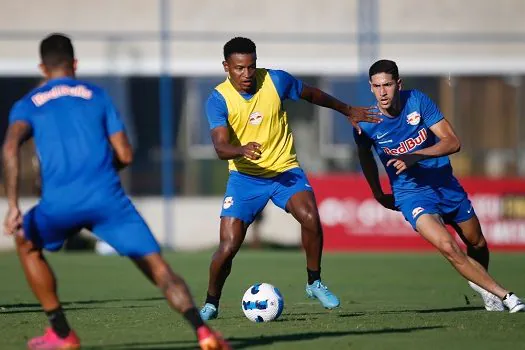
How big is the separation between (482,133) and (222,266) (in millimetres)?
17078

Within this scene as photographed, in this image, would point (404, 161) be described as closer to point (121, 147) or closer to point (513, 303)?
point (513, 303)

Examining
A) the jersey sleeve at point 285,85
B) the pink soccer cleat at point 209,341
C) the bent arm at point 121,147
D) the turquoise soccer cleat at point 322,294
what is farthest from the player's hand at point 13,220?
the turquoise soccer cleat at point 322,294

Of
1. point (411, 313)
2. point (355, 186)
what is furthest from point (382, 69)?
point (355, 186)

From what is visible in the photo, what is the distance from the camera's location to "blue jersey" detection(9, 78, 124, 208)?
311 inches

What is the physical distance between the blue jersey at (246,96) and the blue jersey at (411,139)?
2.40 ft

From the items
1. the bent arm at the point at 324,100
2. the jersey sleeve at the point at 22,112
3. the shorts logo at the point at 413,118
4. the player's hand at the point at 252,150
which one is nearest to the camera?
the jersey sleeve at the point at 22,112

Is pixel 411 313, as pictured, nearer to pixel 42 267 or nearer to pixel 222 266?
pixel 222 266

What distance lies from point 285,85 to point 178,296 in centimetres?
378

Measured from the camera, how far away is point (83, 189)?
311 inches

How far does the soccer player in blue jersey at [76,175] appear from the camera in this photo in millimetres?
7898

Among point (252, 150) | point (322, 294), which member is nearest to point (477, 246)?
point (322, 294)

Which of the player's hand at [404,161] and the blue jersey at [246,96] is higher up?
the blue jersey at [246,96]

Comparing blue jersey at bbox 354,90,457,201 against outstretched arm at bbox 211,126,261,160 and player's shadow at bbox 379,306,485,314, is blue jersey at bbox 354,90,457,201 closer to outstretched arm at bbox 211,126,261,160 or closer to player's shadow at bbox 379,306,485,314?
player's shadow at bbox 379,306,485,314

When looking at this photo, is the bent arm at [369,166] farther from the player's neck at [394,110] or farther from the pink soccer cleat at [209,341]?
the pink soccer cleat at [209,341]
